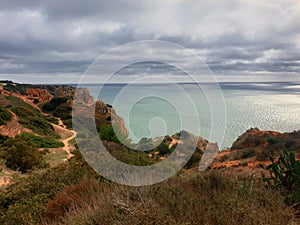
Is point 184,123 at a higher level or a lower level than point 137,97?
lower

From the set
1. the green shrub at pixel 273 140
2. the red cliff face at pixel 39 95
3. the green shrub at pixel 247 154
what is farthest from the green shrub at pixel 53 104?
the green shrub at pixel 247 154

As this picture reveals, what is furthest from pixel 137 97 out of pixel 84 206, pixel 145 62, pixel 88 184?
pixel 84 206

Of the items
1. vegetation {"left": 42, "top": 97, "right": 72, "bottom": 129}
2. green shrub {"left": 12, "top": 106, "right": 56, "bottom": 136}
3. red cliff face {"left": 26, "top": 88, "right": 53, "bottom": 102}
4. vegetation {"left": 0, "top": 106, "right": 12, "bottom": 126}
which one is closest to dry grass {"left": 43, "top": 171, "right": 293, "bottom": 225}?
vegetation {"left": 0, "top": 106, "right": 12, "bottom": 126}

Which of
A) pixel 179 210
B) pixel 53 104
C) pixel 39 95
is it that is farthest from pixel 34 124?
pixel 179 210

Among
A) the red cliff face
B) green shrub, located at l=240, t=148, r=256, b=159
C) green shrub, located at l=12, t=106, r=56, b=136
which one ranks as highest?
the red cliff face

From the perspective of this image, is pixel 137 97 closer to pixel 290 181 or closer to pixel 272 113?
pixel 290 181

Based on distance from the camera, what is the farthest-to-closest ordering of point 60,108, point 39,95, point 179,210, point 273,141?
point 39,95
point 60,108
point 273,141
point 179,210

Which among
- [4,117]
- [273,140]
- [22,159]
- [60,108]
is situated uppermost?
[4,117]

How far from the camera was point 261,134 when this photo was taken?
31.7m

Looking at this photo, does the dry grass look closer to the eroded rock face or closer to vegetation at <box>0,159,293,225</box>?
vegetation at <box>0,159,293,225</box>

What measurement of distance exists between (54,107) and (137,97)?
49.7 m

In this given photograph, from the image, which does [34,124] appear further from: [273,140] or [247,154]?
[273,140]

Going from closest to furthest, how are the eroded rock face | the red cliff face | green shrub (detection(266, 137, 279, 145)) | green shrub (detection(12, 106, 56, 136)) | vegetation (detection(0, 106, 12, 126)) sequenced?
the eroded rock face
green shrub (detection(266, 137, 279, 145))
vegetation (detection(0, 106, 12, 126))
green shrub (detection(12, 106, 56, 136))
the red cliff face

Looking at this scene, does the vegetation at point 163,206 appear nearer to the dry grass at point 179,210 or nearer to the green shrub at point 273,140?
the dry grass at point 179,210
